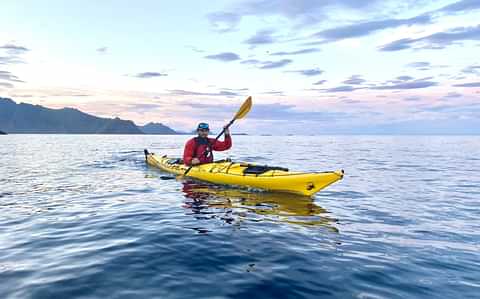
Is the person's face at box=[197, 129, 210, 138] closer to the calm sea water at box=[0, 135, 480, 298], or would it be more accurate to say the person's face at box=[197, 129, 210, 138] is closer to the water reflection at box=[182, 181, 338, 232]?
the water reflection at box=[182, 181, 338, 232]

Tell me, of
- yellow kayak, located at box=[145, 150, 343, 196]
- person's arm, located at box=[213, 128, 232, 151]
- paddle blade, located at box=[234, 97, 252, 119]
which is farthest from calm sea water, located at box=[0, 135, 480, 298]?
paddle blade, located at box=[234, 97, 252, 119]

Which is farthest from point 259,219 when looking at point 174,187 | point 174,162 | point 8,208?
point 174,162

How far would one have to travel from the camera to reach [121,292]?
439cm

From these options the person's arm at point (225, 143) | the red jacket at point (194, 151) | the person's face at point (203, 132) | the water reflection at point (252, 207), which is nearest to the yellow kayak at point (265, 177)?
the water reflection at point (252, 207)

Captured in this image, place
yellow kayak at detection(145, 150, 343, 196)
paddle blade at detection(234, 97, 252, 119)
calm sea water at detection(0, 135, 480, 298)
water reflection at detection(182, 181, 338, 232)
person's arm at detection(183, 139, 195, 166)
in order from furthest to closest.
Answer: paddle blade at detection(234, 97, 252, 119) → person's arm at detection(183, 139, 195, 166) → yellow kayak at detection(145, 150, 343, 196) → water reflection at detection(182, 181, 338, 232) → calm sea water at detection(0, 135, 480, 298)

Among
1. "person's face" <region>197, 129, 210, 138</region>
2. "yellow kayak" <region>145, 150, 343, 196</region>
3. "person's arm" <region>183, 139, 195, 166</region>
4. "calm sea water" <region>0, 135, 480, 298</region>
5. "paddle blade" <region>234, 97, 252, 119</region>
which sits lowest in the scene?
"calm sea water" <region>0, 135, 480, 298</region>

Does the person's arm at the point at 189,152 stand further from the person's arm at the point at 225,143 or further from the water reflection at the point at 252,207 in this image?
the water reflection at the point at 252,207

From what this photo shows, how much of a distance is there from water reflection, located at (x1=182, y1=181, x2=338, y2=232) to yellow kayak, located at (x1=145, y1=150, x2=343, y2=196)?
352mm

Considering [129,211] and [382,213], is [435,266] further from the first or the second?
[129,211]

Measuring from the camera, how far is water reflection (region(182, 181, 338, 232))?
28.4ft

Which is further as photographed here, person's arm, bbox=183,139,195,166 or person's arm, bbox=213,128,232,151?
person's arm, bbox=213,128,232,151

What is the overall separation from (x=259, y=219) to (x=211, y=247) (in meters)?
2.52

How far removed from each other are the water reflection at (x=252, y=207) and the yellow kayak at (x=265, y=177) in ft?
1.16

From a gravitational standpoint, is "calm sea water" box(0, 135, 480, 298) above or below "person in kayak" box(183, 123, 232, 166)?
below
